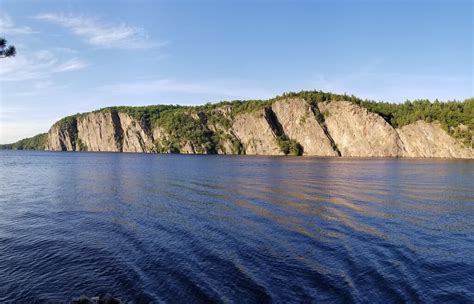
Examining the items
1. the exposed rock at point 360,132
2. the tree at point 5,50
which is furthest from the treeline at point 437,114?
the tree at point 5,50

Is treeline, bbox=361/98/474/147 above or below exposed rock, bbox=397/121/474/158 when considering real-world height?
above

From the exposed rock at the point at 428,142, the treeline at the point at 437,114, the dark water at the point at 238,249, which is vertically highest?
the treeline at the point at 437,114

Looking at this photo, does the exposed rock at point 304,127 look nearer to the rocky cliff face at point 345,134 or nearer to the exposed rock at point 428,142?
the rocky cliff face at point 345,134

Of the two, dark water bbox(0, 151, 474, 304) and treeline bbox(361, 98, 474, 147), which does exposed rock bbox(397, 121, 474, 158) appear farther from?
dark water bbox(0, 151, 474, 304)

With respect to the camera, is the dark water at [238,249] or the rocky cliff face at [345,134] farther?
the rocky cliff face at [345,134]

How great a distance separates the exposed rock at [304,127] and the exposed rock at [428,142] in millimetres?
33442

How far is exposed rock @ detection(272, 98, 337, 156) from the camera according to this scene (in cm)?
17775

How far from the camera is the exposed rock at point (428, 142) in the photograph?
6004 inches

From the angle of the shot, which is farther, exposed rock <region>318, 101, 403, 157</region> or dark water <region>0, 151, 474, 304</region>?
exposed rock <region>318, 101, 403, 157</region>

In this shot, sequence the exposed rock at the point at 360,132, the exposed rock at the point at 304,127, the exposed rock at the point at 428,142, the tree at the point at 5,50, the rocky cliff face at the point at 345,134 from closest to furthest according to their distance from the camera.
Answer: the tree at the point at 5,50
the exposed rock at the point at 428,142
the rocky cliff face at the point at 345,134
the exposed rock at the point at 360,132
the exposed rock at the point at 304,127

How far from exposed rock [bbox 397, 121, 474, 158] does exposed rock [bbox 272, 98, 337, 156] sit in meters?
33.4

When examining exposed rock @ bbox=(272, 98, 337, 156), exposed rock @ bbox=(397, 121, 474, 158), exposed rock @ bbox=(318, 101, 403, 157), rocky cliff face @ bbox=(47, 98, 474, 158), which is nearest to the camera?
exposed rock @ bbox=(397, 121, 474, 158)

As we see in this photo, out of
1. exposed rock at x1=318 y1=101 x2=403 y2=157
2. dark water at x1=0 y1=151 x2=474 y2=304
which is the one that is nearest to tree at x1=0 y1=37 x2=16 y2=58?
dark water at x1=0 y1=151 x2=474 y2=304

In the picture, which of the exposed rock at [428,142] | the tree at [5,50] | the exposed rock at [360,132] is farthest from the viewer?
the exposed rock at [360,132]
